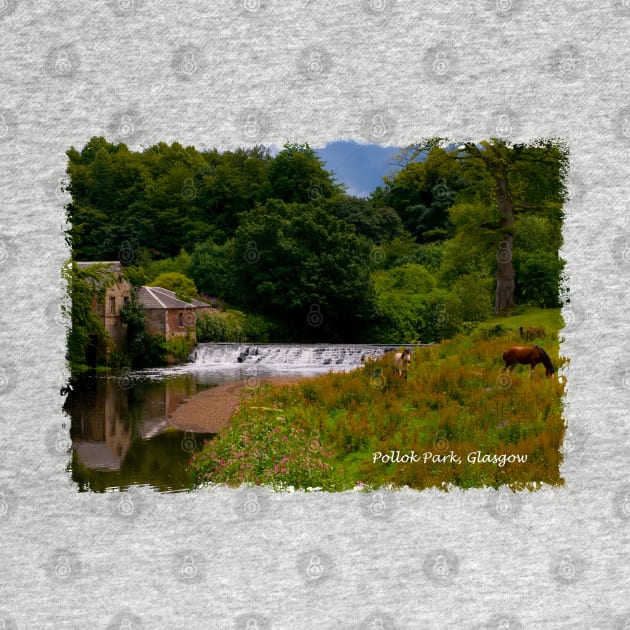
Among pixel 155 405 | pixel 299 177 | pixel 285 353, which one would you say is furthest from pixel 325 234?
pixel 155 405

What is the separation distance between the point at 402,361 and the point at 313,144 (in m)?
2.05

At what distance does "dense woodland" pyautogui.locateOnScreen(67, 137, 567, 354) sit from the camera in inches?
193

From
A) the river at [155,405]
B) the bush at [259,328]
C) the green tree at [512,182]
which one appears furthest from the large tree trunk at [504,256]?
the bush at [259,328]

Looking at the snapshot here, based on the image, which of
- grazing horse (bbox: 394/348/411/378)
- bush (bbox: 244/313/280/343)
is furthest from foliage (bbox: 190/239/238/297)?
grazing horse (bbox: 394/348/411/378)

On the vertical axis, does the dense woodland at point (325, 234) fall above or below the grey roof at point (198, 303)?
above

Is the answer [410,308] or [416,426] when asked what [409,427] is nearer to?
[416,426]

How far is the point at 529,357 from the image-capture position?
492 centimetres

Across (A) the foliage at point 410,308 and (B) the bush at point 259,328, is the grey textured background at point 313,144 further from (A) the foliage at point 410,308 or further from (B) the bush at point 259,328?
(B) the bush at point 259,328

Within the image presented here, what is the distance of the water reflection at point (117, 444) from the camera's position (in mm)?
4633

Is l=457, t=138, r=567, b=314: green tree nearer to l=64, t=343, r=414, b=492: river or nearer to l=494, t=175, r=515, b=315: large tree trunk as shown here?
l=494, t=175, r=515, b=315: large tree trunk

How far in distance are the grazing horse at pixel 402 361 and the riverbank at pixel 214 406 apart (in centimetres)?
86

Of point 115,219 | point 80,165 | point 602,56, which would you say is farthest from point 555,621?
point 80,165

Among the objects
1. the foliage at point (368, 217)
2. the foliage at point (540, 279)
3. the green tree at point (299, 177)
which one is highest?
the green tree at point (299, 177)

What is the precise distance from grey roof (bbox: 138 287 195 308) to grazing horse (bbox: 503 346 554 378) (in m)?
2.95
